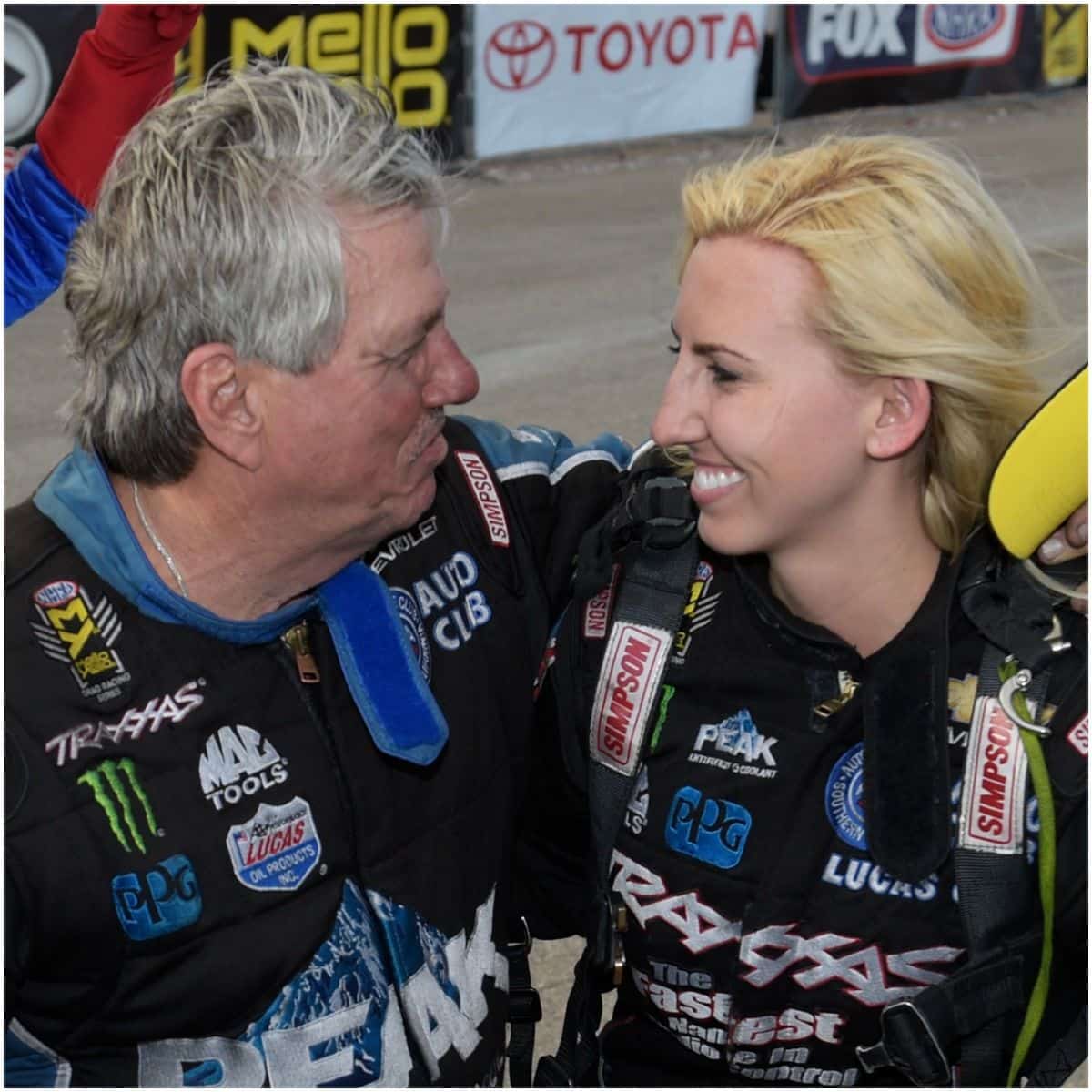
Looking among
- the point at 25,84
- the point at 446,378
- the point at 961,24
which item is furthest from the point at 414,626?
the point at 961,24

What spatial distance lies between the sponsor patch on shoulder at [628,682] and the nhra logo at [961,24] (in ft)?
39.7

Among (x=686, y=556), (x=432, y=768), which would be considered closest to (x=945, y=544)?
(x=686, y=556)

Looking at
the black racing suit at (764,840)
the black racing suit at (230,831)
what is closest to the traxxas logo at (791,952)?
the black racing suit at (764,840)

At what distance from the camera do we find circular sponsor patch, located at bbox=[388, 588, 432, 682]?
266cm

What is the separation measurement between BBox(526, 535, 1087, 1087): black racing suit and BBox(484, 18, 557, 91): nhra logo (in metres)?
9.31

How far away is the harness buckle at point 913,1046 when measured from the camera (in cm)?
246

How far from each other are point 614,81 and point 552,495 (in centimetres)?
961

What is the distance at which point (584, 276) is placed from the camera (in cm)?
938

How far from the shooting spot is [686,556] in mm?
2672

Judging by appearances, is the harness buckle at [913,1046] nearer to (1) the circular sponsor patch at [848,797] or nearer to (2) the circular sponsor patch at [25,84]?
(1) the circular sponsor patch at [848,797]

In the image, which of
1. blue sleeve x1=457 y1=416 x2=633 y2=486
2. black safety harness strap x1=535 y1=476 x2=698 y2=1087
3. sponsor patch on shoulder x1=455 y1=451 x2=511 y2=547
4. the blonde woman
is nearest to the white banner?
blue sleeve x1=457 y1=416 x2=633 y2=486

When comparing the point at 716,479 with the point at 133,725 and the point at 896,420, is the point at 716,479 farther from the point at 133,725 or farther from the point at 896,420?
the point at 133,725

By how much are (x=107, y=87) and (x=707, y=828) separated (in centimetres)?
225

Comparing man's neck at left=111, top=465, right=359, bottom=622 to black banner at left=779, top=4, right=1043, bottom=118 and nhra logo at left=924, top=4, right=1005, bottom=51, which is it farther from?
nhra logo at left=924, top=4, right=1005, bottom=51
